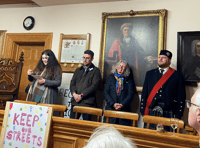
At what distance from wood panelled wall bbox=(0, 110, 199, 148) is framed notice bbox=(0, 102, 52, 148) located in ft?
0.27

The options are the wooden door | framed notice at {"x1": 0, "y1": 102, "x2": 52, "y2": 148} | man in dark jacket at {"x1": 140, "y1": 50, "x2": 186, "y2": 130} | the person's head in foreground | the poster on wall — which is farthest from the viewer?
the wooden door

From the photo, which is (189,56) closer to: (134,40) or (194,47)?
(194,47)

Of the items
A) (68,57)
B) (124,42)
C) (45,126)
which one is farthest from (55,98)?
(45,126)

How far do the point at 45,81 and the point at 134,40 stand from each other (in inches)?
74.0

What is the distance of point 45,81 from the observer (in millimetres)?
3055

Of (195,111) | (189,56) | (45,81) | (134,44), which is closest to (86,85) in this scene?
(45,81)

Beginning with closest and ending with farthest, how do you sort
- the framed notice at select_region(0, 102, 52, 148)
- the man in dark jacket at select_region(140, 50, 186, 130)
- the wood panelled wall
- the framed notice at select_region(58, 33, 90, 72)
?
the wood panelled wall → the framed notice at select_region(0, 102, 52, 148) → the man in dark jacket at select_region(140, 50, 186, 130) → the framed notice at select_region(58, 33, 90, 72)

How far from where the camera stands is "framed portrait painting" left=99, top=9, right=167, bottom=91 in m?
3.57

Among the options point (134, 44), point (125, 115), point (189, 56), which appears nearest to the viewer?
point (125, 115)

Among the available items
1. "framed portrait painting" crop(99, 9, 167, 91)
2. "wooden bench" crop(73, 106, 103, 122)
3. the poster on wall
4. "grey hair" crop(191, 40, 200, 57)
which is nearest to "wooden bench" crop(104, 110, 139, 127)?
"wooden bench" crop(73, 106, 103, 122)

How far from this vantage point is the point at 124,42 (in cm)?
377

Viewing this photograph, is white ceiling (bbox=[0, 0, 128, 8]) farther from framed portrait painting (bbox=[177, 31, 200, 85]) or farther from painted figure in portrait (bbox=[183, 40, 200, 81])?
painted figure in portrait (bbox=[183, 40, 200, 81])

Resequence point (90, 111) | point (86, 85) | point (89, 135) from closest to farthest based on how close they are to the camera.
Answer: point (89, 135)
point (90, 111)
point (86, 85)

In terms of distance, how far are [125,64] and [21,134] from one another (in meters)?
2.38
